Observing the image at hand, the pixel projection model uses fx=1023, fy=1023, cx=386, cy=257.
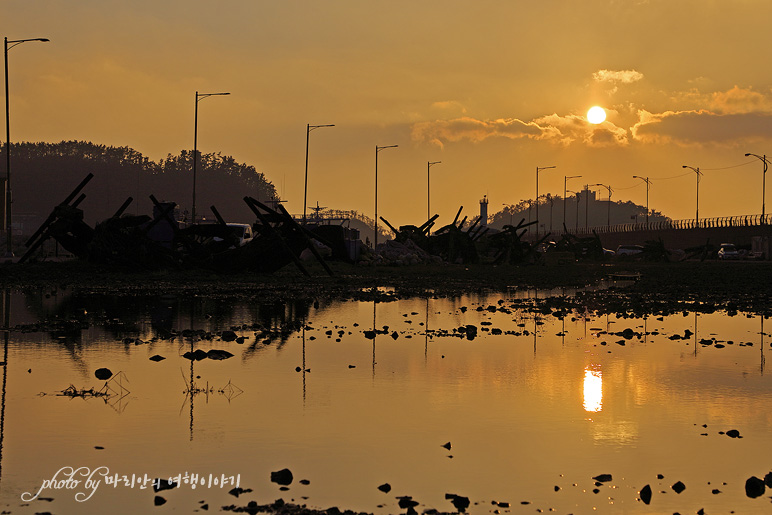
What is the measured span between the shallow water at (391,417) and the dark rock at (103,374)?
8cm

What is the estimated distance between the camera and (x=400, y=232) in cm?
6581

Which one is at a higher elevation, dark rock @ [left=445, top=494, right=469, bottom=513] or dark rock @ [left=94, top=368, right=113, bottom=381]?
dark rock @ [left=94, top=368, right=113, bottom=381]

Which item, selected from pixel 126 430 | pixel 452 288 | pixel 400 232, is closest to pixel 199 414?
pixel 126 430

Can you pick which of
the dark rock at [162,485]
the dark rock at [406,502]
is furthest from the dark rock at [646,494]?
the dark rock at [162,485]

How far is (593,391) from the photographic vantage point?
1133 centimetres

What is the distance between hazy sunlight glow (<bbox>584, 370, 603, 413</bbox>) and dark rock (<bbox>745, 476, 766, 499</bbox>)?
9.48ft

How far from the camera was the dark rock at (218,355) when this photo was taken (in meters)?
13.5

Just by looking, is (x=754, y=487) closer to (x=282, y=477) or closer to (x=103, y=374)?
(x=282, y=477)

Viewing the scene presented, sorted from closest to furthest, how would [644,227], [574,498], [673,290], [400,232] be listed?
[574,498], [673,290], [400,232], [644,227]

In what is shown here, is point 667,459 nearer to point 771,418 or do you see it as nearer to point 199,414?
point 771,418

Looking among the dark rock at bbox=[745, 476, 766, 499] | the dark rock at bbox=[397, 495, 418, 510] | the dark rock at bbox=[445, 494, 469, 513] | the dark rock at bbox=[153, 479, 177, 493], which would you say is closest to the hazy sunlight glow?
the dark rock at bbox=[745, 476, 766, 499]

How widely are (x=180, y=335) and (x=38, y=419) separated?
6989 mm

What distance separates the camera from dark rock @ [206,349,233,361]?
13534mm

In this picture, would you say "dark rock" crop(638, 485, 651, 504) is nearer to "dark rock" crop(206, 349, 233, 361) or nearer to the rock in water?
the rock in water
